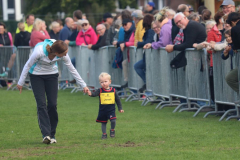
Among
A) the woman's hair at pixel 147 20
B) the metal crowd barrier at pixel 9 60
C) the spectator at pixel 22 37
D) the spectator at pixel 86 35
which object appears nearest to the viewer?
the woman's hair at pixel 147 20

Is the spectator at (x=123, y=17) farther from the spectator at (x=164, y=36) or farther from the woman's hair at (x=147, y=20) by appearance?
the spectator at (x=164, y=36)

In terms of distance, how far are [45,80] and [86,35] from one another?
938cm

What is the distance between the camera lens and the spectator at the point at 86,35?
58.3 feet

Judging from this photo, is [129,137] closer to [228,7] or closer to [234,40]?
[234,40]

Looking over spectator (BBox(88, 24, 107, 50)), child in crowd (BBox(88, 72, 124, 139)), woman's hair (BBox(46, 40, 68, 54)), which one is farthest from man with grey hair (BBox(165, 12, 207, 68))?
spectator (BBox(88, 24, 107, 50))

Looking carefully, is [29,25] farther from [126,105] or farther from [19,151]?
[19,151]

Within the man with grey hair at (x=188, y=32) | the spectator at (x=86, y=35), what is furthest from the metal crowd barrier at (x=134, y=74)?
the spectator at (x=86, y=35)

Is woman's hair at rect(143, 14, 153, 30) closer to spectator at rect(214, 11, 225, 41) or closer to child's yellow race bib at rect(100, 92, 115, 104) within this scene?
spectator at rect(214, 11, 225, 41)

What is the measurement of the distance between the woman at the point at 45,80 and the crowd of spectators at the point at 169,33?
3274mm

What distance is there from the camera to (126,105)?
14102mm

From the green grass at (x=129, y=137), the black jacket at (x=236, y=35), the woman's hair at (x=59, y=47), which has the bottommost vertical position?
the green grass at (x=129, y=137)

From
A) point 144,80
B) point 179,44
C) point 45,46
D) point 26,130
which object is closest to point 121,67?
point 144,80

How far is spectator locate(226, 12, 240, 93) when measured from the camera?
9945 millimetres

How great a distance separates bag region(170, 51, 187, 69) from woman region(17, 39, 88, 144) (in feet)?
12.5
